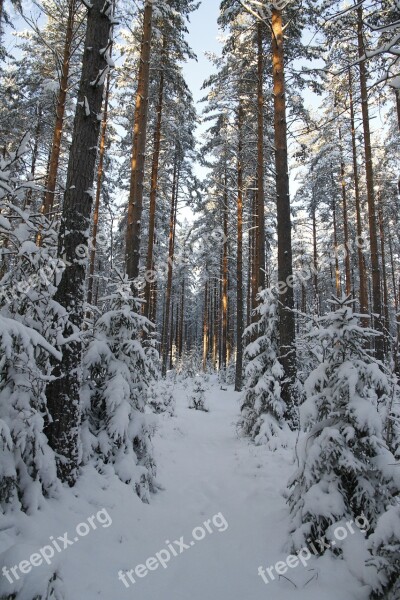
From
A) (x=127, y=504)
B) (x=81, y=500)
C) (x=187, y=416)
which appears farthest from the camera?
(x=187, y=416)

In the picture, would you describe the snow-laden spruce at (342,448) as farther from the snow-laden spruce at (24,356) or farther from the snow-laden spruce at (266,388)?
the snow-laden spruce at (266,388)

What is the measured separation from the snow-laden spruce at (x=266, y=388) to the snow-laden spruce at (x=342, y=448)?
3595 millimetres

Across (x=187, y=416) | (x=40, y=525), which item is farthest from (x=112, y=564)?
(x=187, y=416)

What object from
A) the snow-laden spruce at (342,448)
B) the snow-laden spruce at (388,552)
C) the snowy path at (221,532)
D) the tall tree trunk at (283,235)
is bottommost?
the snowy path at (221,532)

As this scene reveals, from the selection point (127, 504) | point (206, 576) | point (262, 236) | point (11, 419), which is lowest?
point (206, 576)

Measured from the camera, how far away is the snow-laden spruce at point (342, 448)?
138 inches

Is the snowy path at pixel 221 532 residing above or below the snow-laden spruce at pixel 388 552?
below

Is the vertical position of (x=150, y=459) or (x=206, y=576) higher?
(x=150, y=459)

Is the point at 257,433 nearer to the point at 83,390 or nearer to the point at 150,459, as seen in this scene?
the point at 150,459

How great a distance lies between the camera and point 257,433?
8.12 metres

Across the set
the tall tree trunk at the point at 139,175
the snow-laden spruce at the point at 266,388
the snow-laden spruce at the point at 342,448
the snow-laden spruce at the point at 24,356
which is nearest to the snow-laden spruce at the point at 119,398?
the snow-laden spruce at the point at 24,356

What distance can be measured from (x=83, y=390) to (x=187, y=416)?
634 centimetres

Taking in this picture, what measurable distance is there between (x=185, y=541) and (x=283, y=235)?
687 cm

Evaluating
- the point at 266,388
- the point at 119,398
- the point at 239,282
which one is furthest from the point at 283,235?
the point at 239,282
